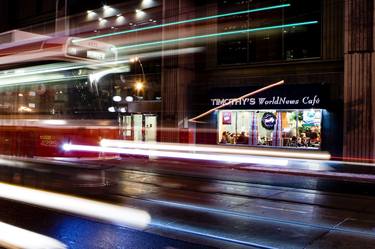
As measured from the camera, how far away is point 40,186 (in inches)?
467

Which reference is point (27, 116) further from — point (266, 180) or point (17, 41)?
point (266, 180)

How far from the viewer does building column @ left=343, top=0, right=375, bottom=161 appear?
54.1 ft

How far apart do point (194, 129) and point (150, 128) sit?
2.58 metres

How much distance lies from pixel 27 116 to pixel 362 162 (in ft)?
38.6

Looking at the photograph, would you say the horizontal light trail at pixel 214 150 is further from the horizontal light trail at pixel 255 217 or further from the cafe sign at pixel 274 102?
the horizontal light trail at pixel 255 217

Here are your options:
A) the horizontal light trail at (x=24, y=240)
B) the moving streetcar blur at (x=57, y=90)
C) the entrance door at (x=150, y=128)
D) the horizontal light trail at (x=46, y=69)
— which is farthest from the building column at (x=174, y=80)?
the horizontal light trail at (x=24, y=240)

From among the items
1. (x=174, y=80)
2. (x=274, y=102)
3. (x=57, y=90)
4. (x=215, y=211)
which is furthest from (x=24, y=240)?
(x=174, y=80)

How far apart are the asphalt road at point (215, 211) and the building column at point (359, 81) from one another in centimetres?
346

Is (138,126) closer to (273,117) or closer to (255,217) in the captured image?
(273,117)

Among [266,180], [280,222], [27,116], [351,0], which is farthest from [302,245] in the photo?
[351,0]

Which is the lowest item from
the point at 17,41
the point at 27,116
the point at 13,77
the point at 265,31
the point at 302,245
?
the point at 302,245

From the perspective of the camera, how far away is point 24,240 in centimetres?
655

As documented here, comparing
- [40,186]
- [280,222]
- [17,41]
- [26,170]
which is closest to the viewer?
[280,222]

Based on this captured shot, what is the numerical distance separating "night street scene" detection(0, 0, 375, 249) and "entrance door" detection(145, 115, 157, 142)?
0.05 meters
